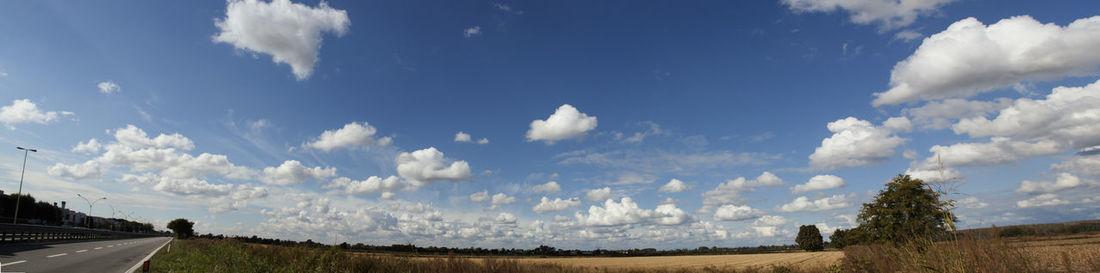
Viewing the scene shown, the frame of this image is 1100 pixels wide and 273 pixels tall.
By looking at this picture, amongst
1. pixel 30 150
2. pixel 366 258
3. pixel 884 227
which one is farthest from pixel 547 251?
pixel 366 258

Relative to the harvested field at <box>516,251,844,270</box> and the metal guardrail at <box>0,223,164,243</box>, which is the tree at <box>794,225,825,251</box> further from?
the metal guardrail at <box>0,223,164,243</box>

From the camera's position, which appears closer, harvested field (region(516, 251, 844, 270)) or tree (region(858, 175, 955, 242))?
tree (region(858, 175, 955, 242))

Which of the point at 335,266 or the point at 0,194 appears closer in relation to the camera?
the point at 335,266

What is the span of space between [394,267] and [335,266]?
9.50ft

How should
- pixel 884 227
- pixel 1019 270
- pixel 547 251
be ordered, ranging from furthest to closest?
pixel 547 251 → pixel 884 227 → pixel 1019 270

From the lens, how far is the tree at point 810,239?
144 metres

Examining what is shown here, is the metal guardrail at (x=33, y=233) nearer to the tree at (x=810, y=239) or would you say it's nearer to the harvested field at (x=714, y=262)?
the harvested field at (x=714, y=262)

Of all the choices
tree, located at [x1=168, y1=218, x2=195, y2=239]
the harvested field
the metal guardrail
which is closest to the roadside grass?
the metal guardrail

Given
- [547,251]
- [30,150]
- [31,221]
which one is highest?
[30,150]

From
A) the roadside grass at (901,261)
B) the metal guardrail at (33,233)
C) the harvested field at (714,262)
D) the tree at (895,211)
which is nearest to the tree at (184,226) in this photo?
the metal guardrail at (33,233)

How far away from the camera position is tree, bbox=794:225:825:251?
144500 mm

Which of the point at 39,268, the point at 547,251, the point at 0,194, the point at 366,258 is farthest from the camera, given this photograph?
the point at 547,251

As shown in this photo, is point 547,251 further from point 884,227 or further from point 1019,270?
point 1019,270

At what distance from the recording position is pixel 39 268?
17578 mm
